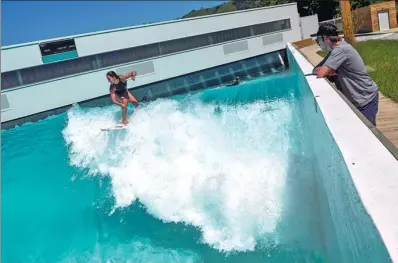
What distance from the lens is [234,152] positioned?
7.81 metres

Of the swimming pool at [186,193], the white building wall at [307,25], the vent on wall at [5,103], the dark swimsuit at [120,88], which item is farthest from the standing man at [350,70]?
the white building wall at [307,25]

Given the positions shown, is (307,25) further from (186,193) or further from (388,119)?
(388,119)

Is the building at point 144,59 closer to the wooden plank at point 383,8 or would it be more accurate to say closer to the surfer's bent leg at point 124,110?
the wooden plank at point 383,8

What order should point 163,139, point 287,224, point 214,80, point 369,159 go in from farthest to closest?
point 214,80, point 163,139, point 287,224, point 369,159

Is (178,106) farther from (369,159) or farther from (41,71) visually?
(41,71)

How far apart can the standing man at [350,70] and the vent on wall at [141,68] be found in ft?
71.9

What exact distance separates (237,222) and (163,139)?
12.1 feet

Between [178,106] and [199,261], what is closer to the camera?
[199,261]

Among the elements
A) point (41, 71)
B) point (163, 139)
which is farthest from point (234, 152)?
point (41, 71)

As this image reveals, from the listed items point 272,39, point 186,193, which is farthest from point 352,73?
point 272,39

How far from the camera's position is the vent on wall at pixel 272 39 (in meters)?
31.7

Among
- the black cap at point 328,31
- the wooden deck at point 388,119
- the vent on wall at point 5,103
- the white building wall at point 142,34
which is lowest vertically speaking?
the wooden deck at point 388,119

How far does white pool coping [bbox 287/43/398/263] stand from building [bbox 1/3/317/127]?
21.3 metres

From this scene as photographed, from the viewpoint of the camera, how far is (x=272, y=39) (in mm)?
32125
